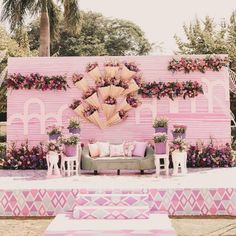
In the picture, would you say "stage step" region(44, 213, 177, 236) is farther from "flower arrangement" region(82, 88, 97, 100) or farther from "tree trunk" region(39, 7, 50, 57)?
"tree trunk" region(39, 7, 50, 57)

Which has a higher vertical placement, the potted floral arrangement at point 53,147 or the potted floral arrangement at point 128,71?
the potted floral arrangement at point 128,71

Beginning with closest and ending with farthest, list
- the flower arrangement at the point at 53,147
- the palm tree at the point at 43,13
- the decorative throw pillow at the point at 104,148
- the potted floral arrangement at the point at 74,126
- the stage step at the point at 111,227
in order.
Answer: the stage step at the point at 111,227, the flower arrangement at the point at 53,147, the decorative throw pillow at the point at 104,148, the potted floral arrangement at the point at 74,126, the palm tree at the point at 43,13

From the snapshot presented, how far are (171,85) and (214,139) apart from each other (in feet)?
6.56

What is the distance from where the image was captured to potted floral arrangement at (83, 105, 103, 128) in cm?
1263

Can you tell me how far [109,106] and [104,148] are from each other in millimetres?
1408

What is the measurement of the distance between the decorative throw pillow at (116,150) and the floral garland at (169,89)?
1.85 m

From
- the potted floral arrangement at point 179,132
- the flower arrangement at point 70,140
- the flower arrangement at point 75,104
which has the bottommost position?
the flower arrangement at point 70,140

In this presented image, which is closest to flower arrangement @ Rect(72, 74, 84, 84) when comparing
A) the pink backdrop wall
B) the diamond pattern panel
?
the pink backdrop wall

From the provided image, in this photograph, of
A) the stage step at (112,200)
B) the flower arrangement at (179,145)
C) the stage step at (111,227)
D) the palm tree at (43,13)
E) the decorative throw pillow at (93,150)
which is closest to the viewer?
the stage step at (111,227)

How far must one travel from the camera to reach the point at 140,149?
11570 mm

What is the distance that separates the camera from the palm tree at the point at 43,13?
17.4m

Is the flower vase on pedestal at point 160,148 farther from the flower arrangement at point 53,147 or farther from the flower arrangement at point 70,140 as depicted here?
the flower arrangement at point 53,147

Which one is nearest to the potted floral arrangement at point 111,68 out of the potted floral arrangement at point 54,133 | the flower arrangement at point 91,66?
the flower arrangement at point 91,66

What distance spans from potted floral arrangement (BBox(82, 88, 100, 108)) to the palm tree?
6.30 m
